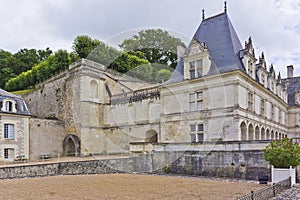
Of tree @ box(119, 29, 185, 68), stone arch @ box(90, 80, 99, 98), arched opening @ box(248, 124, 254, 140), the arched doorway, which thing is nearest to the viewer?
the arched doorway

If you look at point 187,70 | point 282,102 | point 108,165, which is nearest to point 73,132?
point 108,165

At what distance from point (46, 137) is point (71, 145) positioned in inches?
89.9

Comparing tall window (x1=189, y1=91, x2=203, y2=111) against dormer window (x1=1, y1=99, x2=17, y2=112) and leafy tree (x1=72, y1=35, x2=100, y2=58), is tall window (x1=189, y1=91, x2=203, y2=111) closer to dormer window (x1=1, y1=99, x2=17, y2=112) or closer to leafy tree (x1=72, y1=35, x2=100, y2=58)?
dormer window (x1=1, y1=99, x2=17, y2=112)

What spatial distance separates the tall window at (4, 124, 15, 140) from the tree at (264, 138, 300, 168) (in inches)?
616

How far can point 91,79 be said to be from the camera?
2272 centimetres

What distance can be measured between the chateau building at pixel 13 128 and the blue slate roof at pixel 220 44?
1019cm

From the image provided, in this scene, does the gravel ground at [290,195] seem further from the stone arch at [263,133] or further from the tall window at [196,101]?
the stone arch at [263,133]

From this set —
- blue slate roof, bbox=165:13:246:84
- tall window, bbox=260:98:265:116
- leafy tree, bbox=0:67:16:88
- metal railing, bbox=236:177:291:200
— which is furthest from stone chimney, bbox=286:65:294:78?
leafy tree, bbox=0:67:16:88

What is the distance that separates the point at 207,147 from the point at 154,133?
7.00 metres

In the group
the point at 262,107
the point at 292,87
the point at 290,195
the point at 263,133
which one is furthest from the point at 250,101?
the point at 292,87

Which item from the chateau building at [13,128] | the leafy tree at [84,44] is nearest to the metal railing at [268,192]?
the chateau building at [13,128]

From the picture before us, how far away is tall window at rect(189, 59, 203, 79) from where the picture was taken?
51.2 ft

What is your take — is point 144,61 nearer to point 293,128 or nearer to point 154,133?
point 154,133

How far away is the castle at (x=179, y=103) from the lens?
14820 mm
